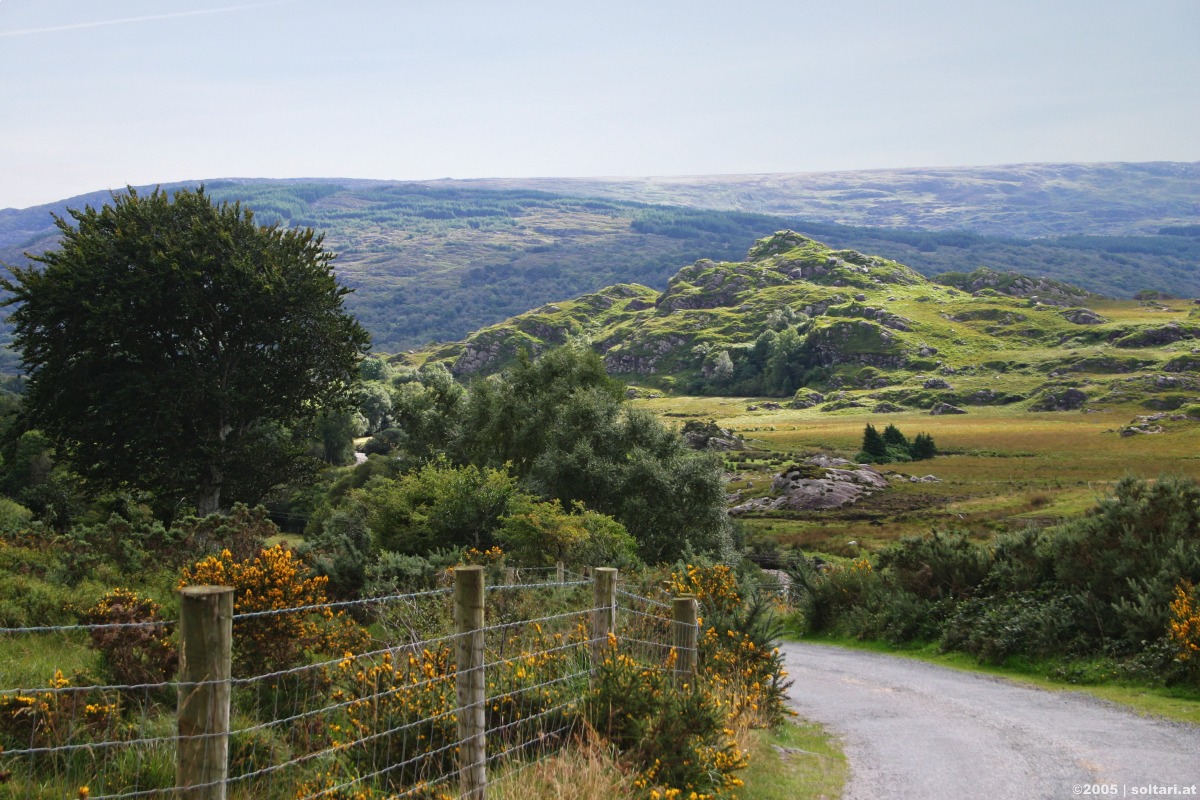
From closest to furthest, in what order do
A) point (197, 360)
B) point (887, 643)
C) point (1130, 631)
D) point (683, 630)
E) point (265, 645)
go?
1. point (683, 630)
2. point (265, 645)
3. point (1130, 631)
4. point (887, 643)
5. point (197, 360)

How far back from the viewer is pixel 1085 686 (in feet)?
50.6

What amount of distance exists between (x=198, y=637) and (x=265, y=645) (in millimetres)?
6304

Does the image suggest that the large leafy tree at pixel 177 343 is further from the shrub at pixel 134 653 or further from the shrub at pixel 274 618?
the shrub at pixel 134 653

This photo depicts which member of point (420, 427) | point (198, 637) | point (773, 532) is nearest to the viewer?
point (198, 637)

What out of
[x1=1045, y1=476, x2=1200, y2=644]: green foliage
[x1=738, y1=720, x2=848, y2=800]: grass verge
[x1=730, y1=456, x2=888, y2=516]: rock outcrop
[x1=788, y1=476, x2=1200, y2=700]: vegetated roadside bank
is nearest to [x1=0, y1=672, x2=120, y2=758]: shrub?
[x1=738, y1=720, x2=848, y2=800]: grass verge

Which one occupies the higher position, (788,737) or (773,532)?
(788,737)

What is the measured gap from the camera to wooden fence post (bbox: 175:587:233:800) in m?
4.73

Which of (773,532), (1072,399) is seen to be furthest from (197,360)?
(1072,399)

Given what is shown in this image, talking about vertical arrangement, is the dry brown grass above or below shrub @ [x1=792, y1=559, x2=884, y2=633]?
above

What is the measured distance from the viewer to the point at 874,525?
7375cm

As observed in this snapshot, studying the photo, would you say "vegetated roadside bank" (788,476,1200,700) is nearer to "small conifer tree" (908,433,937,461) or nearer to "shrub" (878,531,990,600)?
"shrub" (878,531,990,600)

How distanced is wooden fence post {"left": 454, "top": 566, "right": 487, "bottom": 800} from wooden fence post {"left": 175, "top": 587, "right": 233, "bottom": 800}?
2058mm

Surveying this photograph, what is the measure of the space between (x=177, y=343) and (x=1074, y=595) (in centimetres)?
3044

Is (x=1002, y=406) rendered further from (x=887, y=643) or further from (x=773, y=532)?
(x=887, y=643)
